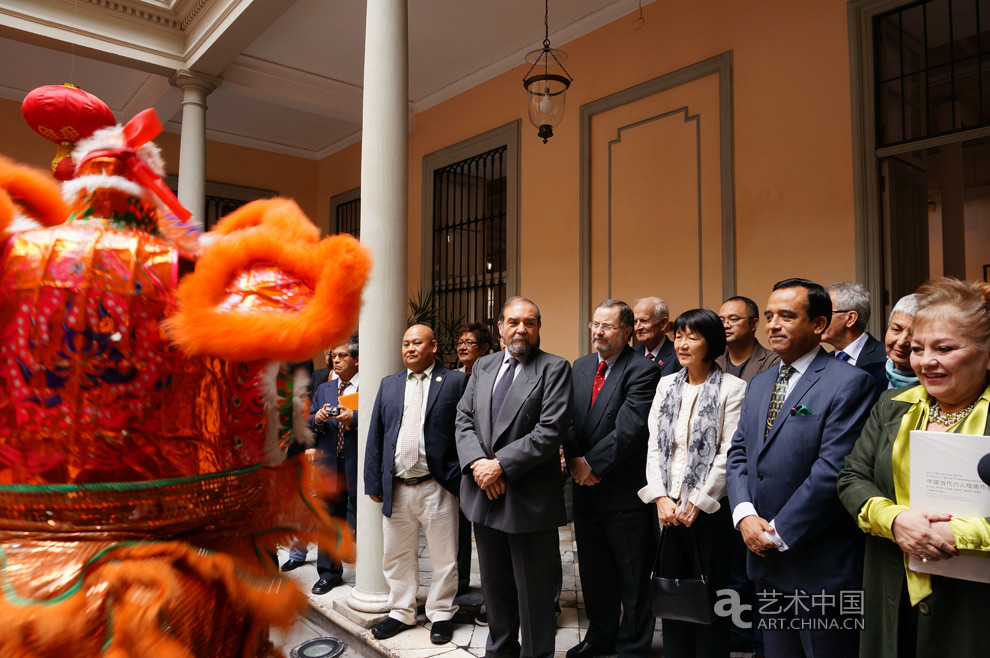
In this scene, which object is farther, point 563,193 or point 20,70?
point 20,70

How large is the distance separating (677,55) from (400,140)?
315 centimetres

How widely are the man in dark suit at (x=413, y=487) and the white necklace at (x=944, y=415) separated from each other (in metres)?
2.27

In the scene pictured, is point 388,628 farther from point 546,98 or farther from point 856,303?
point 546,98

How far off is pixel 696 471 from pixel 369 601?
203 cm

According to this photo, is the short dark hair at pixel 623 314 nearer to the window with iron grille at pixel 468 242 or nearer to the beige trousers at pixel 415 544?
the beige trousers at pixel 415 544

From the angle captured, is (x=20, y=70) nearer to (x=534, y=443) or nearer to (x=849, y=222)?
(x=534, y=443)

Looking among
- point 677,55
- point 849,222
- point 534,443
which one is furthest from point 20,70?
point 849,222

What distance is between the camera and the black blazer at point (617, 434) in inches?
124

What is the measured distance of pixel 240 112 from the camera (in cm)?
916

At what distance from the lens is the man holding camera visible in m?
4.25

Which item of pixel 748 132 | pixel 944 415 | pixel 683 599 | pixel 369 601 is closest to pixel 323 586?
pixel 369 601

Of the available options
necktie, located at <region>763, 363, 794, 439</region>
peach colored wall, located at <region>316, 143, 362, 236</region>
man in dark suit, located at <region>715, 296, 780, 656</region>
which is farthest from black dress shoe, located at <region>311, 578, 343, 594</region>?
peach colored wall, located at <region>316, 143, 362, 236</region>

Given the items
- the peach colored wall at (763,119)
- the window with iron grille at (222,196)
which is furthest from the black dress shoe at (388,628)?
the window with iron grille at (222,196)

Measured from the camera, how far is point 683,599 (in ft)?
8.46
